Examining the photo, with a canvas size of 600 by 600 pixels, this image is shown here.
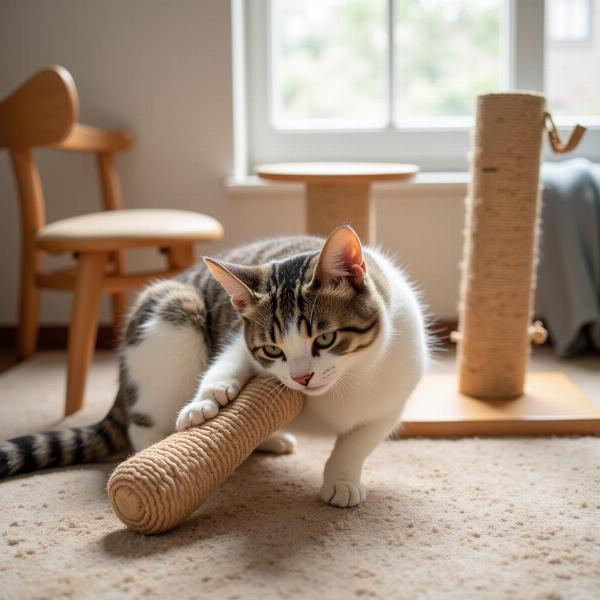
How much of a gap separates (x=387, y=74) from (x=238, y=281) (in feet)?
5.86

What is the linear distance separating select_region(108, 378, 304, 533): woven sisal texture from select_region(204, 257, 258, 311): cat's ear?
0.15 meters

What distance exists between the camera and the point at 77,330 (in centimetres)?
198

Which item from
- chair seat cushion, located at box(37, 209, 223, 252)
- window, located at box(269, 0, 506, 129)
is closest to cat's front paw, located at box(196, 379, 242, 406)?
chair seat cushion, located at box(37, 209, 223, 252)

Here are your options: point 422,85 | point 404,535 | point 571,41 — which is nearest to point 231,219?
point 422,85

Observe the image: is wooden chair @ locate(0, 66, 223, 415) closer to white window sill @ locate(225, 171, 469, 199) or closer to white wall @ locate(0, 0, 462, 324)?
white wall @ locate(0, 0, 462, 324)

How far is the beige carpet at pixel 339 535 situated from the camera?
1.10 metres

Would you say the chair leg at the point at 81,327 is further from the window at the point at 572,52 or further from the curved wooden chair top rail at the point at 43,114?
the window at the point at 572,52

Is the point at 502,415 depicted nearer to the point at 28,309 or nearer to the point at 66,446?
the point at 66,446

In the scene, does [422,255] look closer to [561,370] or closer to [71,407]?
[561,370]

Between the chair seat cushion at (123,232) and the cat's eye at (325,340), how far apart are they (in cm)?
89

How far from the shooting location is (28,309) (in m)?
2.48

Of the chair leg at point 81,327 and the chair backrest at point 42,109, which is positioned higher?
the chair backrest at point 42,109

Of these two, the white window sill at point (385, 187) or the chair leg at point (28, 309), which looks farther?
the white window sill at point (385, 187)

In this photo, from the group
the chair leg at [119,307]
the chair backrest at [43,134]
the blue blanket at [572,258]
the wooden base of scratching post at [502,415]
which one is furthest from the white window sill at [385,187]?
the wooden base of scratching post at [502,415]
